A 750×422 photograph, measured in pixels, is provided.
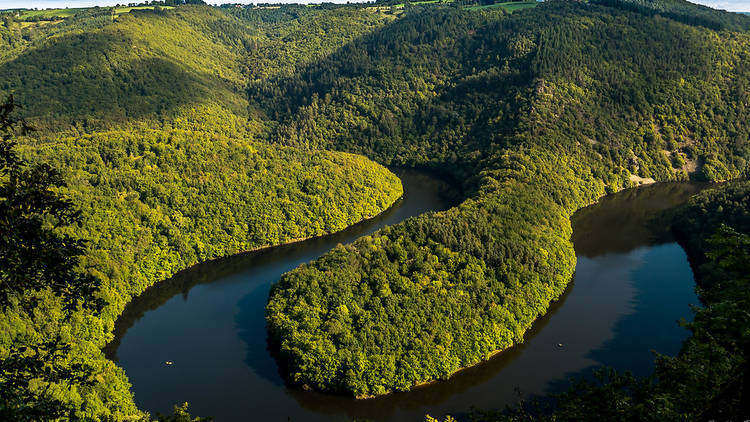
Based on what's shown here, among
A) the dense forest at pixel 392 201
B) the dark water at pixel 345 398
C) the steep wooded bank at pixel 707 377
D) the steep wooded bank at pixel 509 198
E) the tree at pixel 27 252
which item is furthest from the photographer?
the steep wooded bank at pixel 509 198

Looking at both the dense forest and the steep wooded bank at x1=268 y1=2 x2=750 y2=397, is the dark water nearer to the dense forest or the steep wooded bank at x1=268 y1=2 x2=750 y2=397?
the dense forest

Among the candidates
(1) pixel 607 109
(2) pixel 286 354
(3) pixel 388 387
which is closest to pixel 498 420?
(3) pixel 388 387

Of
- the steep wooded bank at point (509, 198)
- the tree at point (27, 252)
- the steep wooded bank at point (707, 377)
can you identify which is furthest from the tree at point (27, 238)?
the steep wooded bank at point (509, 198)

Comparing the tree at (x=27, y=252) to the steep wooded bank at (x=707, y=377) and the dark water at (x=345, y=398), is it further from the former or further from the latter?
the dark water at (x=345, y=398)

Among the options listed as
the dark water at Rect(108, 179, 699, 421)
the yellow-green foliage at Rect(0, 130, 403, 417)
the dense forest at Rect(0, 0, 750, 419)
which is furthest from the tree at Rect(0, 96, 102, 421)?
the yellow-green foliage at Rect(0, 130, 403, 417)

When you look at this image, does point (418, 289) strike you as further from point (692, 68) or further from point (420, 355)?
point (692, 68)
